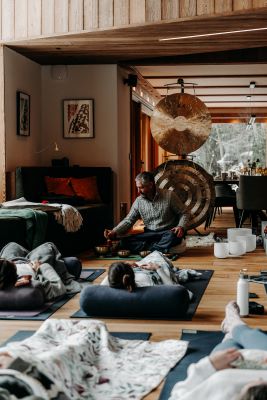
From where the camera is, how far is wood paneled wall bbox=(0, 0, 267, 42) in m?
5.70

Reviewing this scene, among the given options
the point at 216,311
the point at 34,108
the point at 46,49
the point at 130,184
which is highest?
the point at 46,49

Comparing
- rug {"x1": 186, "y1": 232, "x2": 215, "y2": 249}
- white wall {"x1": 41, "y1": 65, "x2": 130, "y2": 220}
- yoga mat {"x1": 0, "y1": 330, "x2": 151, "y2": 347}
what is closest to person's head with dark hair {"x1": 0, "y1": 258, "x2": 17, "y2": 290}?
yoga mat {"x1": 0, "y1": 330, "x2": 151, "y2": 347}

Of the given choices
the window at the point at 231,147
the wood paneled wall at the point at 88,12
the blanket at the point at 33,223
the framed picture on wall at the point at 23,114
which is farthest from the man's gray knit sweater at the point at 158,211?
the window at the point at 231,147

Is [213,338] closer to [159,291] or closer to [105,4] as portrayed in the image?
[159,291]

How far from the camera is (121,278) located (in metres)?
3.62

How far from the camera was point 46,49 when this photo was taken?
707 centimetres

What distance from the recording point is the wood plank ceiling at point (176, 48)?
5.98 meters

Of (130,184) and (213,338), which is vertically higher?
(130,184)

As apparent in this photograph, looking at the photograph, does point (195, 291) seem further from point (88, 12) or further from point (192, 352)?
point (88, 12)

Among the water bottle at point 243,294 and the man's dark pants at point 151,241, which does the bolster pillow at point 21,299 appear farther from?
the man's dark pants at point 151,241

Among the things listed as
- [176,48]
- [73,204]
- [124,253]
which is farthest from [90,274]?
[176,48]

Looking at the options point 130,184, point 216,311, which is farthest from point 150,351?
point 130,184

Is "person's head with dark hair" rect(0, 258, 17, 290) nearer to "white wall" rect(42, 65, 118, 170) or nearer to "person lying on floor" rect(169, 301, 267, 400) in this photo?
"person lying on floor" rect(169, 301, 267, 400)

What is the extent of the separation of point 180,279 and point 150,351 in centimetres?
177
